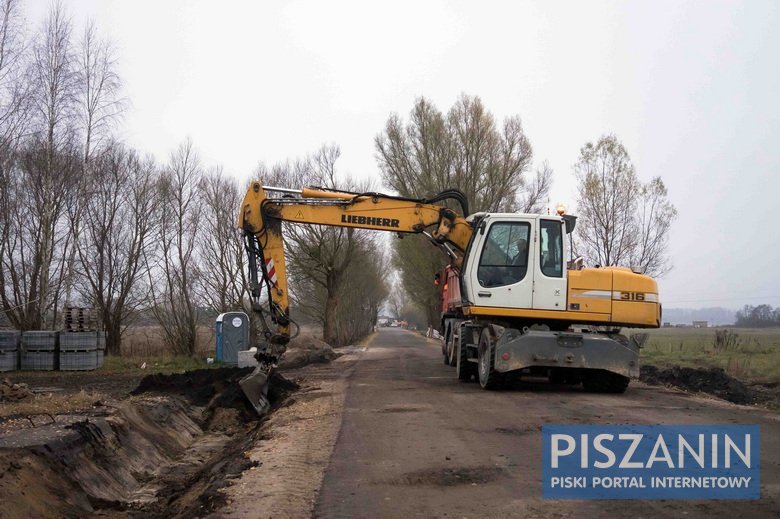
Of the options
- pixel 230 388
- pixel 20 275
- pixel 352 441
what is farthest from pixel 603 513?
pixel 20 275

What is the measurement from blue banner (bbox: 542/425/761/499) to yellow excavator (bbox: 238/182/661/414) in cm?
429

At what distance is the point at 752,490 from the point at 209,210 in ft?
108

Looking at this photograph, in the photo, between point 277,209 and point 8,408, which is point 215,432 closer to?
point 8,408

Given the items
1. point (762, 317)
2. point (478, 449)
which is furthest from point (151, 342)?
point (762, 317)

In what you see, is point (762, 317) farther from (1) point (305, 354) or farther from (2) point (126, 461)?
(2) point (126, 461)

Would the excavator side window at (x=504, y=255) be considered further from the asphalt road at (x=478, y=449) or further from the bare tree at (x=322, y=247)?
the bare tree at (x=322, y=247)

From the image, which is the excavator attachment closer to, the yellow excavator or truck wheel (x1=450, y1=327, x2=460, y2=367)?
the yellow excavator

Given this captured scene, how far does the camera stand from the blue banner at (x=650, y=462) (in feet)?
20.3

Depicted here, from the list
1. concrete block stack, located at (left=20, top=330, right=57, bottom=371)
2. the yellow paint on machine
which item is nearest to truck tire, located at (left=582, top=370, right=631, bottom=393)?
the yellow paint on machine

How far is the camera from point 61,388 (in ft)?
55.0

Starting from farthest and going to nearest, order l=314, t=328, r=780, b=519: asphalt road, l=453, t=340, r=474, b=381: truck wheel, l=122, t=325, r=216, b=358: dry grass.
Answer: l=122, t=325, r=216, b=358: dry grass
l=453, t=340, r=474, b=381: truck wheel
l=314, t=328, r=780, b=519: asphalt road

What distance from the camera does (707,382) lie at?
1591 centimetres

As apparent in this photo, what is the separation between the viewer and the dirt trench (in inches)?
257

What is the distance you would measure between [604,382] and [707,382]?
3510mm
